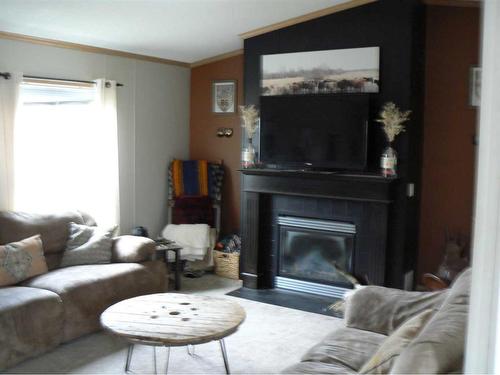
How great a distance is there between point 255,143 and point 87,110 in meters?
1.62

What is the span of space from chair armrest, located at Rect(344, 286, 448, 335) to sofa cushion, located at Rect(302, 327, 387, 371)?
0.09 meters

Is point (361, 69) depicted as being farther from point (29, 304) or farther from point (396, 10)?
point (29, 304)

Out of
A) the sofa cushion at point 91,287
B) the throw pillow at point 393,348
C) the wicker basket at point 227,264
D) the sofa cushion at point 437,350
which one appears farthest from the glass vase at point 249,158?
the sofa cushion at point 437,350

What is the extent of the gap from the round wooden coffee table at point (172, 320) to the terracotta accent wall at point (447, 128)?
2319 millimetres

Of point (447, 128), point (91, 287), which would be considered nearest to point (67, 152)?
point (91, 287)

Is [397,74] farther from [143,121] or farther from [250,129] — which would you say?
[143,121]

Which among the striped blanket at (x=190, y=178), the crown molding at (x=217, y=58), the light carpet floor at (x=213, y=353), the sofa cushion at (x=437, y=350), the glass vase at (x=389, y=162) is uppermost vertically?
the crown molding at (x=217, y=58)

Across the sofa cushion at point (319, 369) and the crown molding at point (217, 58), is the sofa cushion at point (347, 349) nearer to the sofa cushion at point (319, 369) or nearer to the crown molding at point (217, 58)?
the sofa cushion at point (319, 369)

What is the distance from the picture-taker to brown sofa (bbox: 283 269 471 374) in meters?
1.64

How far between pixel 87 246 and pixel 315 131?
2161mm

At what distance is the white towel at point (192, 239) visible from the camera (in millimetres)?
5441

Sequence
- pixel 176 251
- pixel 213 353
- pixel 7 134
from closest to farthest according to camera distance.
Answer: pixel 213 353
pixel 7 134
pixel 176 251

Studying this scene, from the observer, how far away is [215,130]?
19.4 ft

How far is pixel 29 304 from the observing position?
3.35 metres
